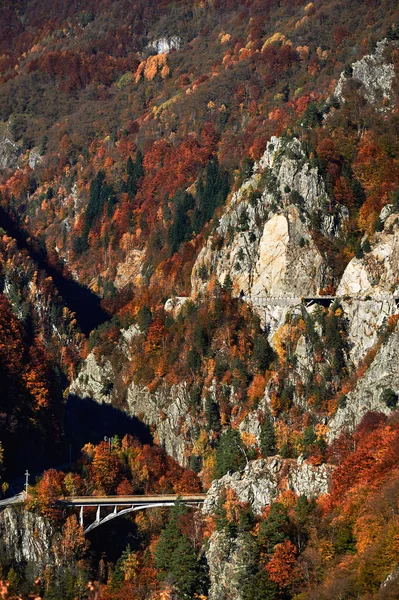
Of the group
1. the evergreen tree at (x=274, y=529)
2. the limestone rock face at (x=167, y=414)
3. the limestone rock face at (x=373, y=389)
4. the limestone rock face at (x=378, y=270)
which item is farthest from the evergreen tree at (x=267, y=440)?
the limestone rock face at (x=378, y=270)

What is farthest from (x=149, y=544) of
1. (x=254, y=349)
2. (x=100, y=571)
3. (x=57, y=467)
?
(x=254, y=349)

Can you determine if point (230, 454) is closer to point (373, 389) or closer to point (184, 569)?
point (373, 389)

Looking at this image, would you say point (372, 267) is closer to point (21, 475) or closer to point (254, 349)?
point (254, 349)

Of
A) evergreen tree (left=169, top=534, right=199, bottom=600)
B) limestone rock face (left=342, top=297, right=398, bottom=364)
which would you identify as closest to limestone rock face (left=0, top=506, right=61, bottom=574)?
evergreen tree (left=169, top=534, right=199, bottom=600)

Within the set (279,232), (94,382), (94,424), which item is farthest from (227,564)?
(94,382)

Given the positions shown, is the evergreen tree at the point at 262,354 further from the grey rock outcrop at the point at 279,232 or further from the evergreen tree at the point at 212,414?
the evergreen tree at the point at 212,414
